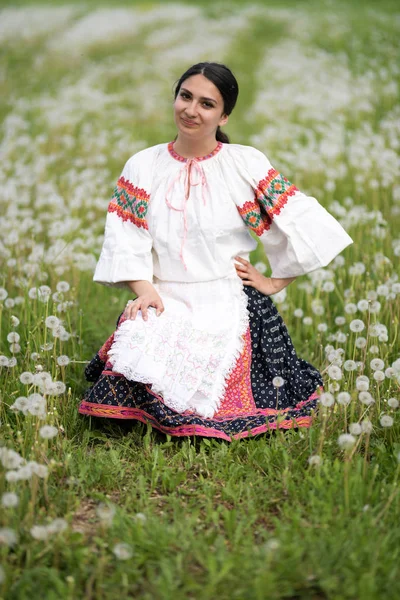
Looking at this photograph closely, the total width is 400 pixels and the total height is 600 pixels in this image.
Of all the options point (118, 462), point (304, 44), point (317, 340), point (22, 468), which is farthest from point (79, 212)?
point (304, 44)

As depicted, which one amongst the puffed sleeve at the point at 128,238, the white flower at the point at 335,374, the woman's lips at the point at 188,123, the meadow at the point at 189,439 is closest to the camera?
the meadow at the point at 189,439

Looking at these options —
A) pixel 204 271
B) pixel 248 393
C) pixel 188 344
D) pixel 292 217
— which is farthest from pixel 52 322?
pixel 292 217

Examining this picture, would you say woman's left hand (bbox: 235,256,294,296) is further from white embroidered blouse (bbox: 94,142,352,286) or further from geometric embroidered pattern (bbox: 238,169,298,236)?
geometric embroidered pattern (bbox: 238,169,298,236)

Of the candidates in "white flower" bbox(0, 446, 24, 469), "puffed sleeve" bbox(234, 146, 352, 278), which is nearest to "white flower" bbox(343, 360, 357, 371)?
"puffed sleeve" bbox(234, 146, 352, 278)

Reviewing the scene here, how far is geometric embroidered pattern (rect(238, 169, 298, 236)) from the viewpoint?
3723 millimetres

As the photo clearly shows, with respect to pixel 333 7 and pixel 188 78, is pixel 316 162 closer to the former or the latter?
pixel 188 78

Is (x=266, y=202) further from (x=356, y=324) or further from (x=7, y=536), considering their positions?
(x=7, y=536)

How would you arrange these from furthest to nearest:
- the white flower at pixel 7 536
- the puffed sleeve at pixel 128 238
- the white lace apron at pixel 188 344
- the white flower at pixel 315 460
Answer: the puffed sleeve at pixel 128 238, the white lace apron at pixel 188 344, the white flower at pixel 315 460, the white flower at pixel 7 536

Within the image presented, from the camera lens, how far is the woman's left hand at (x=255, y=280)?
3.91 meters

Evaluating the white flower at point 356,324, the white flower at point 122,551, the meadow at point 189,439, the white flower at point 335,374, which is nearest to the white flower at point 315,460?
the meadow at point 189,439

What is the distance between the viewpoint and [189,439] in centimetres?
353

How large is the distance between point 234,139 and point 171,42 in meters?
7.55

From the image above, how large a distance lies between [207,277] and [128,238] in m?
0.46

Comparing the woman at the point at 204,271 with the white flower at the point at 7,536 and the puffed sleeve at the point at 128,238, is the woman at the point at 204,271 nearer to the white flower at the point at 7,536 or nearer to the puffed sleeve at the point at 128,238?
the puffed sleeve at the point at 128,238
